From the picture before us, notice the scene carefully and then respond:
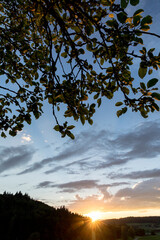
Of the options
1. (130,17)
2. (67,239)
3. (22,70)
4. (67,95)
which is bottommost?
(67,239)

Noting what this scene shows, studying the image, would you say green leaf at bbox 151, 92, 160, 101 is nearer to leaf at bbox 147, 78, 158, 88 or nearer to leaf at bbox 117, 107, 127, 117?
→ leaf at bbox 147, 78, 158, 88

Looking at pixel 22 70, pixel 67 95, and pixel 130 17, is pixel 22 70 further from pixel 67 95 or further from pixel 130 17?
pixel 130 17

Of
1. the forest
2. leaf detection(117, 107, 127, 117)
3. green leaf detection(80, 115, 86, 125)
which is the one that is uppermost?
green leaf detection(80, 115, 86, 125)

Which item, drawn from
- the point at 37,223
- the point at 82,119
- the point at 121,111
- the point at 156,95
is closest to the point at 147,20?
the point at 156,95

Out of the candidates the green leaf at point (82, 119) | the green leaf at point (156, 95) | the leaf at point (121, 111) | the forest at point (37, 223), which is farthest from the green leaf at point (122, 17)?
the forest at point (37, 223)

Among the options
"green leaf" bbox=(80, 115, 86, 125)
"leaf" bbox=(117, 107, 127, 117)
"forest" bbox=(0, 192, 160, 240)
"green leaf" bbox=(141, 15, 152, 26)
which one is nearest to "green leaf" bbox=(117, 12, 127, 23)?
"green leaf" bbox=(141, 15, 152, 26)

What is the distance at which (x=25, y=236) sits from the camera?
9516 millimetres

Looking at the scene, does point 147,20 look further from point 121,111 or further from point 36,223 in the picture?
point 36,223

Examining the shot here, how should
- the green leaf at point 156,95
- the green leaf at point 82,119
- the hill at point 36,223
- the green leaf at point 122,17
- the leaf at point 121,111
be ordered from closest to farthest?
the green leaf at point 122,17 → the green leaf at point 156,95 → the leaf at point 121,111 → the green leaf at point 82,119 → the hill at point 36,223

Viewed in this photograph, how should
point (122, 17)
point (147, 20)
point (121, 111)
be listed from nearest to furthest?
1. point (147, 20)
2. point (122, 17)
3. point (121, 111)

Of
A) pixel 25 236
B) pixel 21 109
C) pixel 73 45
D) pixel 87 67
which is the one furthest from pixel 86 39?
pixel 25 236

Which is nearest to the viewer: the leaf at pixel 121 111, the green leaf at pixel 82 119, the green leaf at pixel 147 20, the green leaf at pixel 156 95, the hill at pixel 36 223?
the green leaf at pixel 147 20

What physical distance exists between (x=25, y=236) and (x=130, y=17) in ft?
36.0

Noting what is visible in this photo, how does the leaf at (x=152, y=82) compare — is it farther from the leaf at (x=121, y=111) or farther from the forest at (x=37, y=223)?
the forest at (x=37, y=223)
